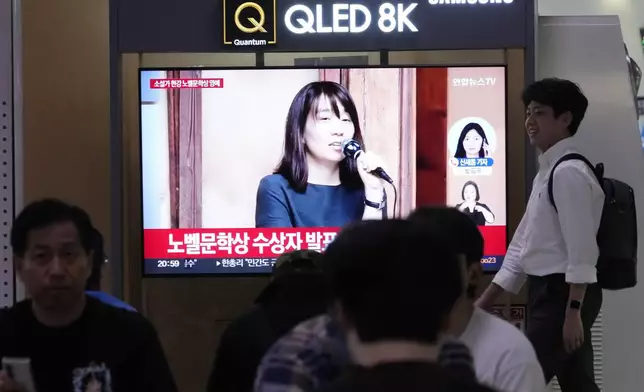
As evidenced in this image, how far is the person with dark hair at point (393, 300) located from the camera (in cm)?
127

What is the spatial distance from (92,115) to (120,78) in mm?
1020

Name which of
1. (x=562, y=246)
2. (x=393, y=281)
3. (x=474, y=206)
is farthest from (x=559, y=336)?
(x=393, y=281)

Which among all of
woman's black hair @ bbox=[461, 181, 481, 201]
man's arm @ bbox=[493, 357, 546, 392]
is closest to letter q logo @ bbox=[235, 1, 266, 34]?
woman's black hair @ bbox=[461, 181, 481, 201]

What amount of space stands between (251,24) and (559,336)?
241cm

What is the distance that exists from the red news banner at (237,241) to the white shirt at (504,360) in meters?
3.01

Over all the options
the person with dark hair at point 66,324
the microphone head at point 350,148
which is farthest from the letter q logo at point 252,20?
the person with dark hair at point 66,324

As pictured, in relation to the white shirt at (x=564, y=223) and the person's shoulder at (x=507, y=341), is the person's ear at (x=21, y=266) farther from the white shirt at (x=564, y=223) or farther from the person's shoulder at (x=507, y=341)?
the white shirt at (x=564, y=223)

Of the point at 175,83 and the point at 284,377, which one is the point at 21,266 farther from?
the point at 175,83

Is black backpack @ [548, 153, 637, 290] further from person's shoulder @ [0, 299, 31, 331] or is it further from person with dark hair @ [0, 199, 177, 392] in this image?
person's shoulder @ [0, 299, 31, 331]

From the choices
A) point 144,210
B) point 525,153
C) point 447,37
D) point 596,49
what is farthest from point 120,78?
point 596,49

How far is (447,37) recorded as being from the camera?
5.24 m

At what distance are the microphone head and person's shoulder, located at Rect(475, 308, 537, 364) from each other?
3.01 meters

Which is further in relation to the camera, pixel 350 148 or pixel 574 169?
pixel 350 148

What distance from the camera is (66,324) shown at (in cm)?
239
